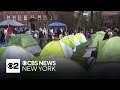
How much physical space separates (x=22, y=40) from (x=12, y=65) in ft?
3.27

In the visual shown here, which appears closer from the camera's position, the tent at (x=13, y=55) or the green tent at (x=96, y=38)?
the tent at (x=13, y=55)

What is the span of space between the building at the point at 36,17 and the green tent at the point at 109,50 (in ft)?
4.04

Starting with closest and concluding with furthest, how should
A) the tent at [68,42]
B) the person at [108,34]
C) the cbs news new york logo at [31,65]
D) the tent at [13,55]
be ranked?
the cbs news new york logo at [31,65], the tent at [13,55], the person at [108,34], the tent at [68,42]

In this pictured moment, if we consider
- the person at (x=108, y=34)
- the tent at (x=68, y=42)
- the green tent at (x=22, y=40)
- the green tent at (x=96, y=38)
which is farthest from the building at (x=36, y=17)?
the person at (x=108, y=34)

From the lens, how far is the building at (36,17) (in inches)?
417

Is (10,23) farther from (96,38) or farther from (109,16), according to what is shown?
(109,16)

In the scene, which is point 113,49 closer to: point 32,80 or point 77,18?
point 77,18

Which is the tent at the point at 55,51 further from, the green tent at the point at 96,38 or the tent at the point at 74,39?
the tent at the point at 74,39

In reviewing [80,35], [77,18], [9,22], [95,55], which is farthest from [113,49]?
[9,22]

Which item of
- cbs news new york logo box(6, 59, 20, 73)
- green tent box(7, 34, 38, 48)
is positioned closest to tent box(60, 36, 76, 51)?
green tent box(7, 34, 38, 48)

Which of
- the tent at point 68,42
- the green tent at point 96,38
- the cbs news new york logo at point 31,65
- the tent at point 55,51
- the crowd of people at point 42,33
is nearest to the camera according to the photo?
the cbs news new york logo at point 31,65

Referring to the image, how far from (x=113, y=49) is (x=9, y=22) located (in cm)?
297

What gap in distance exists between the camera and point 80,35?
12719 millimetres
